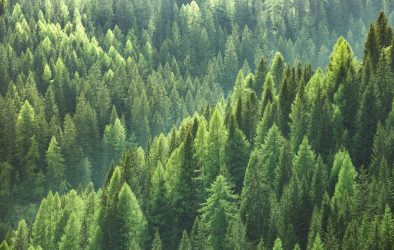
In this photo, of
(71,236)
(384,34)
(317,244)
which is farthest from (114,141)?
(317,244)

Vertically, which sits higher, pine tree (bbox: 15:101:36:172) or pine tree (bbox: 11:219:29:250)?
pine tree (bbox: 15:101:36:172)

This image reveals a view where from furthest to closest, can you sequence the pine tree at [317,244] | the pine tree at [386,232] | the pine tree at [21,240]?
the pine tree at [21,240]
the pine tree at [317,244]
the pine tree at [386,232]

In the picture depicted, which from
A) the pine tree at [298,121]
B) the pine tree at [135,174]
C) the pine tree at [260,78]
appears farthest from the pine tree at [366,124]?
the pine tree at [260,78]

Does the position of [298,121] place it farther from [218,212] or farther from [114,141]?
[114,141]

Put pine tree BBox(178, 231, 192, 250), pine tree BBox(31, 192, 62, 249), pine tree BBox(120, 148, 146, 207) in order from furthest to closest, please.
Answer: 1. pine tree BBox(31, 192, 62, 249)
2. pine tree BBox(120, 148, 146, 207)
3. pine tree BBox(178, 231, 192, 250)

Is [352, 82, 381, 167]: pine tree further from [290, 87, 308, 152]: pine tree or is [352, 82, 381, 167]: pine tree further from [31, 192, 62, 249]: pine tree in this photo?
[31, 192, 62, 249]: pine tree

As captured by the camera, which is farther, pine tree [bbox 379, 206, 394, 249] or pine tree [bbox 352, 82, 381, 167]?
pine tree [bbox 352, 82, 381, 167]

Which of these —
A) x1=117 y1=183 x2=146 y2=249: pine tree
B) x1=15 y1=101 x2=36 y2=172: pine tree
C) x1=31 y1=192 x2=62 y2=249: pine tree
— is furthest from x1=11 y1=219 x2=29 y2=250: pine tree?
x1=15 y1=101 x2=36 y2=172: pine tree

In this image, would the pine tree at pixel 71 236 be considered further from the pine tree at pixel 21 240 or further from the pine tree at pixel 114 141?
the pine tree at pixel 114 141

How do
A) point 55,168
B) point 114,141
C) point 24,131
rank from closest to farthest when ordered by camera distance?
point 55,168
point 24,131
point 114,141

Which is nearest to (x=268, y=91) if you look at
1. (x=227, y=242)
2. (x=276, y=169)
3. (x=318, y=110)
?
(x=318, y=110)

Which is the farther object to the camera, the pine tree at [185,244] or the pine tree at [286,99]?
the pine tree at [286,99]

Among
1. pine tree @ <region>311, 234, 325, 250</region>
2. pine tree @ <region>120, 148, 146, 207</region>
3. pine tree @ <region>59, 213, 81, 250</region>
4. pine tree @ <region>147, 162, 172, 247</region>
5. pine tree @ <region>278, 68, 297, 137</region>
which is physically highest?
pine tree @ <region>278, 68, 297, 137</region>
